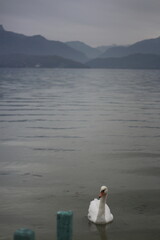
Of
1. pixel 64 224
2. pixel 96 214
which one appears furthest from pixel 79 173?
pixel 64 224

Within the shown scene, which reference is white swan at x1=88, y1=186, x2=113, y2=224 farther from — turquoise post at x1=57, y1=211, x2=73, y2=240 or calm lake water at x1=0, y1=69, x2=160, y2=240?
turquoise post at x1=57, y1=211, x2=73, y2=240

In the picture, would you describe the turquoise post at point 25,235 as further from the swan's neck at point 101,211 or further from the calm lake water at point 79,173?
the swan's neck at point 101,211

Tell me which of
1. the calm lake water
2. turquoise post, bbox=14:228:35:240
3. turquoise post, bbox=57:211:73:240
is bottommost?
the calm lake water

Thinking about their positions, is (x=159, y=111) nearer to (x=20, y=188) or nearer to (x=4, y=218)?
(x=20, y=188)

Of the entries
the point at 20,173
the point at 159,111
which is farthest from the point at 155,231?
the point at 159,111

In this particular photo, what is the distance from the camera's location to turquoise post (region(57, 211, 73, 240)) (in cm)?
878

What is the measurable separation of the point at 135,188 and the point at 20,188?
15.6 ft

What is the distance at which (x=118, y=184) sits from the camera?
56.4 ft

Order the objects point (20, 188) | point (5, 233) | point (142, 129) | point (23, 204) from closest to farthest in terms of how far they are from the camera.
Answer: point (5, 233) < point (23, 204) < point (20, 188) < point (142, 129)

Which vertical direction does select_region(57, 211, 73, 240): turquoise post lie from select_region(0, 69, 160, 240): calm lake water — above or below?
above

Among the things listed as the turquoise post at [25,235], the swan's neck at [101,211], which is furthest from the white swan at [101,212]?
the turquoise post at [25,235]

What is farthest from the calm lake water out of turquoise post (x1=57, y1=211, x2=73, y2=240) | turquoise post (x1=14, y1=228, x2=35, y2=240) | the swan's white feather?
turquoise post (x1=14, y1=228, x2=35, y2=240)

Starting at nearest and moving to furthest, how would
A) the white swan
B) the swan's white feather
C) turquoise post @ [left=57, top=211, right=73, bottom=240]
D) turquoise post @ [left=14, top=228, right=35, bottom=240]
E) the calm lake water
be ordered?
1. turquoise post @ [left=14, top=228, right=35, bottom=240]
2. turquoise post @ [left=57, top=211, right=73, bottom=240]
3. the white swan
4. the swan's white feather
5. the calm lake water

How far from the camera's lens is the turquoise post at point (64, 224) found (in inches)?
346
